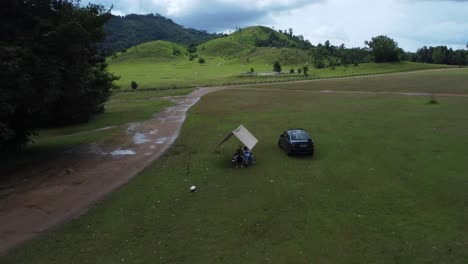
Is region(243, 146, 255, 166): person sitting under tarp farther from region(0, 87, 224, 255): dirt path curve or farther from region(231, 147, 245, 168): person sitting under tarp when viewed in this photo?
region(0, 87, 224, 255): dirt path curve

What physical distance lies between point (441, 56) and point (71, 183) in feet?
628

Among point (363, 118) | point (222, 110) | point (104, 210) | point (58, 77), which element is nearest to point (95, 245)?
point (104, 210)

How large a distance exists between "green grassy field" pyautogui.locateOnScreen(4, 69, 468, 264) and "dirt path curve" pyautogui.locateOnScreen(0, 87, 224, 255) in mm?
1069

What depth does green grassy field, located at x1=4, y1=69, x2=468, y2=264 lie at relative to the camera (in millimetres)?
13711

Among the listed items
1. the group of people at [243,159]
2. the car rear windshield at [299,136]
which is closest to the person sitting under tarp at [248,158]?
the group of people at [243,159]

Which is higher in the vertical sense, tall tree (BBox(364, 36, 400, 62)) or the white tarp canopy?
tall tree (BBox(364, 36, 400, 62))

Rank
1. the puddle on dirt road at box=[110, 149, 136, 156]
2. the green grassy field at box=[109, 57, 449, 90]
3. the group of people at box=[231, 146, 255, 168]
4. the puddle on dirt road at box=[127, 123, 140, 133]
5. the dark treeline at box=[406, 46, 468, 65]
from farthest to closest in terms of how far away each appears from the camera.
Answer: the dark treeline at box=[406, 46, 468, 65] < the green grassy field at box=[109, 57, 449, 90] < the puddle on dirt road at box=[127, 123, 140, 133] < the puddle on dirt road at box=[110, 149, 136, 156] < the group of people at box=[231, 146, 255, 168]

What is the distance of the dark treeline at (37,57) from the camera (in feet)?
74.5

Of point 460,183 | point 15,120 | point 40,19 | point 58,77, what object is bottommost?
point 460,183

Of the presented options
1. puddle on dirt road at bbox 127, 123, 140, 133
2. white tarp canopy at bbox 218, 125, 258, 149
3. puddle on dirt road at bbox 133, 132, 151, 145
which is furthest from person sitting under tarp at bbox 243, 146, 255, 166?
puddle on dirt road at bbox 127, 123, 140, 133

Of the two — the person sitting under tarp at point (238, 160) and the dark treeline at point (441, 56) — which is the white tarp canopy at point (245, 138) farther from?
the dark treeline at point (441, 56)

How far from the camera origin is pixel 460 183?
19.9 m

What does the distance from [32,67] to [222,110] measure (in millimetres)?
31316

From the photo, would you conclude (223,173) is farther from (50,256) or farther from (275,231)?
(50,256)
